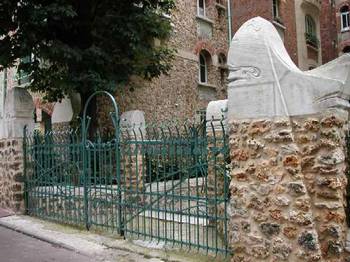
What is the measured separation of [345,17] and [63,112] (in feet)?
61.7

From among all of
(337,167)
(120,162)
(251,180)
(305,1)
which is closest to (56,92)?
(120,162)

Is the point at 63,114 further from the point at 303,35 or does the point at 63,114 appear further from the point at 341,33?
the point at 341,33

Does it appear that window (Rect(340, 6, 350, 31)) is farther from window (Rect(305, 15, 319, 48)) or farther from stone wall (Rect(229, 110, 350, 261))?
stone wall (Rect(229, 110, 350, 261))

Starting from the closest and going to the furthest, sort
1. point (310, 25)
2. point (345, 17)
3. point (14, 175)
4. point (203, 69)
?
point (14, 175)
point (203, 69)
point (310, 25)
point (345, 17)

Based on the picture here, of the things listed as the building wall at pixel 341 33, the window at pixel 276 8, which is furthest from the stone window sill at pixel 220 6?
the building wall at pixel 341 33

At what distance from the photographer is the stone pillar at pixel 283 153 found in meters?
4.78

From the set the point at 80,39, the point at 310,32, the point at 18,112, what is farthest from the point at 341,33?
the point at 18,112

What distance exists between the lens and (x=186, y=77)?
17391 millimetres

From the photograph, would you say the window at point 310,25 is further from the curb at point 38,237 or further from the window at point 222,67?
the curb at point 38,237

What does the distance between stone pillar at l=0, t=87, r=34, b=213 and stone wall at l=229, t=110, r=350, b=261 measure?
620cm

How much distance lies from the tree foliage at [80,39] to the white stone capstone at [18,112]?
1.17m

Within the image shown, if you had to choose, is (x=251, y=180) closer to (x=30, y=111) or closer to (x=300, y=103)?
(x=300, y=103)

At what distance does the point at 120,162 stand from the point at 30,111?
3.76 m

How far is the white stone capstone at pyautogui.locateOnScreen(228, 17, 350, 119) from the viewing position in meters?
4.79
